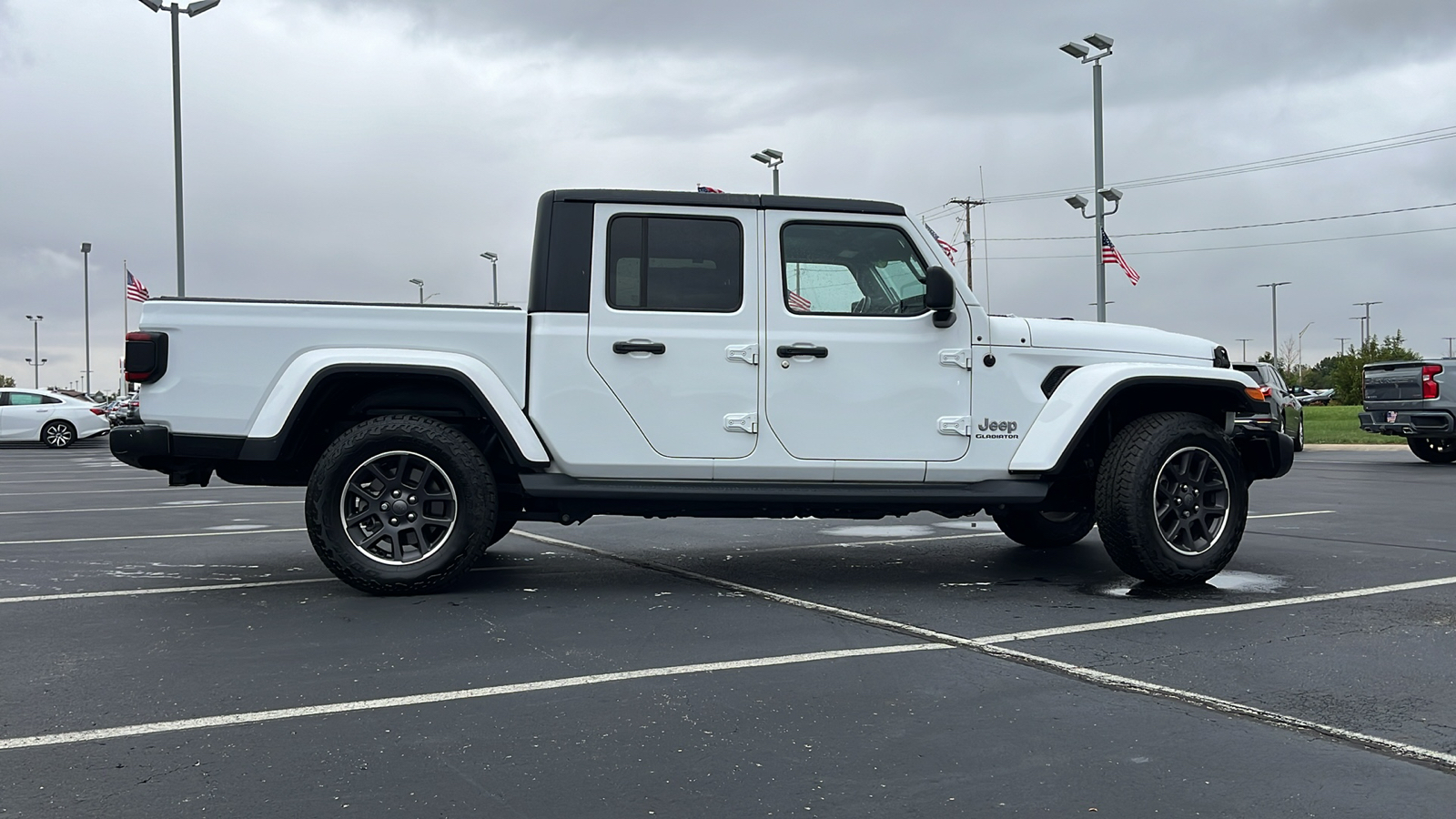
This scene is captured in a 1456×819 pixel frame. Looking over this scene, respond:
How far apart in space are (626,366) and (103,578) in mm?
3308

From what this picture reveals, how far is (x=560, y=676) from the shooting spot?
177 inches

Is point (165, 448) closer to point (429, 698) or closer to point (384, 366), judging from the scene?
point (384, 366)

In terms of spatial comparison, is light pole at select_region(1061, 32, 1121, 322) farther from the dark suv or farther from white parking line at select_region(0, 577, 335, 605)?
white parking line at select_region(0, 577, 335, 605)

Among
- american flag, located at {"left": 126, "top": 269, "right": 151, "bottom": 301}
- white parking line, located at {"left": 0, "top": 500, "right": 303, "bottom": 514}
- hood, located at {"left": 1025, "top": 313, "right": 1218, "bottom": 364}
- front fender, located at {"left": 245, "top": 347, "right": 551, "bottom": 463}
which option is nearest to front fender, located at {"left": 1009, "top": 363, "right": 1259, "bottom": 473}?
hood, located at {"left": 1025, "top": 313, "right": 1218, "bottom": 364}

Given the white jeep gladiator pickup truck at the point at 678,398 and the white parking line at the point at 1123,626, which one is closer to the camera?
the white parking line at the point at 1123,626

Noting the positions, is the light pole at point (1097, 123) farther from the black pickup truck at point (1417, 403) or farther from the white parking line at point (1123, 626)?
the white parking line at point (1123, 626)

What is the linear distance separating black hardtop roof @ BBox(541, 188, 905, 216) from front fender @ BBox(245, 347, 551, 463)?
3.59ft

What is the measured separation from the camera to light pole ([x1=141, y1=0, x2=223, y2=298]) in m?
25.2

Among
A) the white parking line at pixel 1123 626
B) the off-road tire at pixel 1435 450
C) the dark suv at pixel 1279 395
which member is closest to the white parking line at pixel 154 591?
the white parking line at pixel 1123 626

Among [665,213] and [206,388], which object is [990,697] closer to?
[665,213]

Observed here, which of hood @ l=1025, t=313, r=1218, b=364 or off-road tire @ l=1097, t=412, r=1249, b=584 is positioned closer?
off-road tire @ l=1097, t=412, r=1249, b=584

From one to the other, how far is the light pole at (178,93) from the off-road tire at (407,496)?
894 inches

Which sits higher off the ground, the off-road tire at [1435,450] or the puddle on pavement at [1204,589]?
the off-road tire at [1435,450]

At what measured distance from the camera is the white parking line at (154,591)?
6.17 meters
